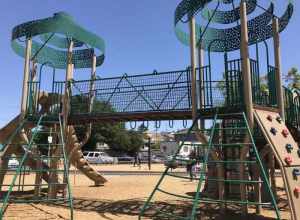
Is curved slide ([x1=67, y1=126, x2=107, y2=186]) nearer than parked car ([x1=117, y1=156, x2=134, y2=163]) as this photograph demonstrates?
Yes

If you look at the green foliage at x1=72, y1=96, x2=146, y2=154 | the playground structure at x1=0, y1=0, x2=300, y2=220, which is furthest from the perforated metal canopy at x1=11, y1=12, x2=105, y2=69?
the green foliage at x1=72, y1=96, x2=146, y2=154

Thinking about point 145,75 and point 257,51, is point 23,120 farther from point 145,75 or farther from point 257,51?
point 257,51

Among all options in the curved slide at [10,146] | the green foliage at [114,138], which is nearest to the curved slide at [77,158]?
the curved slide at [10,146]

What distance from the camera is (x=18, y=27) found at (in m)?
12.9

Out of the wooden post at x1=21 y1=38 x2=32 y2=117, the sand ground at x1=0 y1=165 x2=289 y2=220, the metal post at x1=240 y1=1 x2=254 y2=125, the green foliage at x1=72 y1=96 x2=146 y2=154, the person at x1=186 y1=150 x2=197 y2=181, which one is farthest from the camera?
the green foliage at x1=72 y1=96 x2=146 y2=154

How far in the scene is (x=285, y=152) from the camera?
25.2ft

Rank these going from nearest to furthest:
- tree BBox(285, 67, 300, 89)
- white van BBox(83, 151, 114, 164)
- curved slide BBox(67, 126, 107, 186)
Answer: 1. curved slide BBox(67, 126, 107, 186)
2. tree BBox(285, 67, 300, 89)
3. white van BBox(83, 151, 114, 164)

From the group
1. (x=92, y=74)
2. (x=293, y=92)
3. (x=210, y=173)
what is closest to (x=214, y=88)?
(x=293, y=92)

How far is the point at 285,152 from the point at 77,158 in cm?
1002

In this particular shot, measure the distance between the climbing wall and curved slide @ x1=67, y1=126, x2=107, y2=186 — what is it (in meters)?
7.55

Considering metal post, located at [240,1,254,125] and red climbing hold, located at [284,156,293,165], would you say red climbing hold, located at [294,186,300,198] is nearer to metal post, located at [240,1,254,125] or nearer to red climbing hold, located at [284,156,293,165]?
red climbing hold, located at [284,156,293,165]

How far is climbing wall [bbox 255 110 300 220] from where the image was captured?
704cm

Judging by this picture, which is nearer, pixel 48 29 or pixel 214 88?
pixel 214 88

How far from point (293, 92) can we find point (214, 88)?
3232 millimetres
